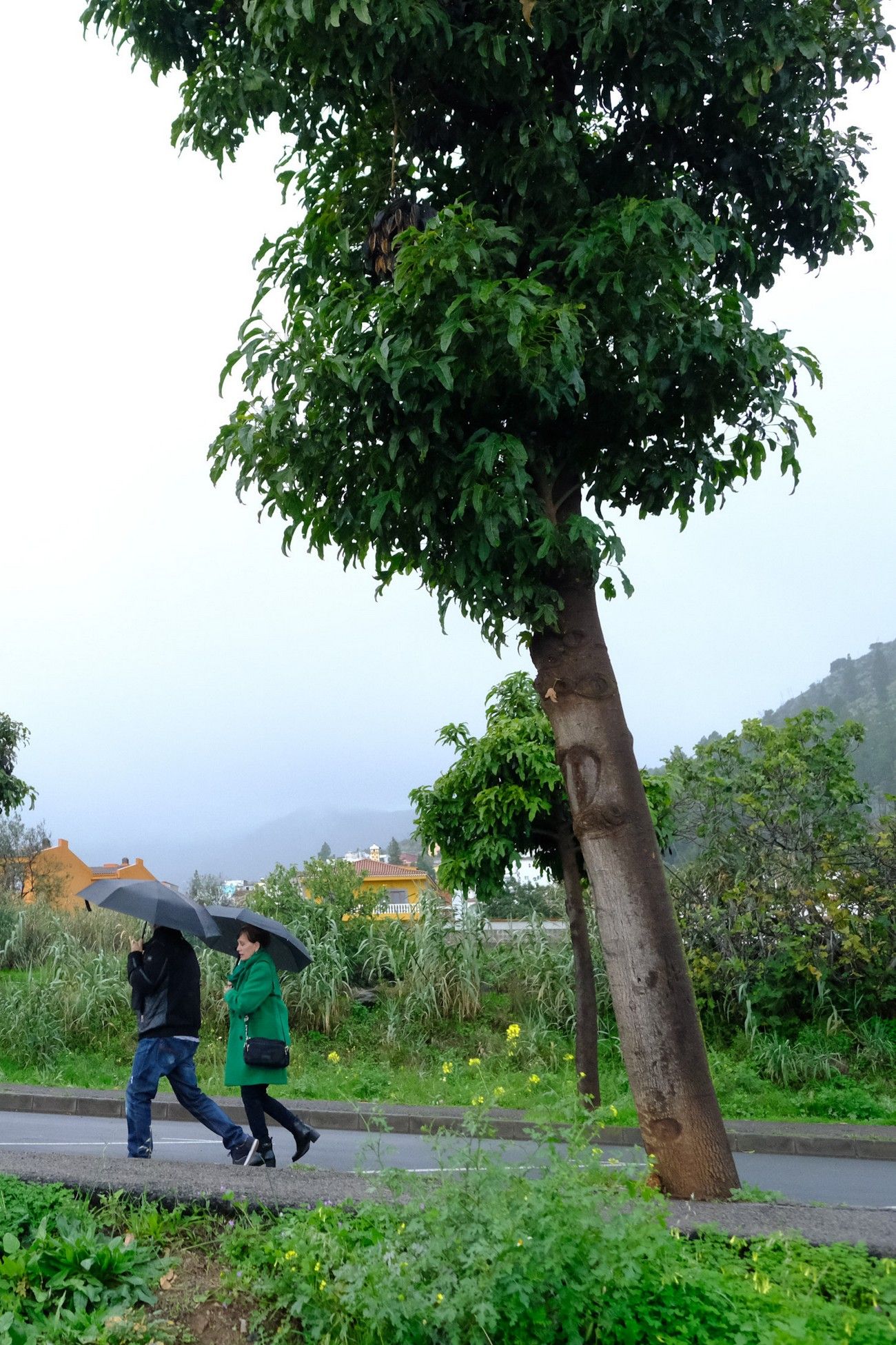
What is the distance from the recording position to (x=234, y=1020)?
23.4 ft

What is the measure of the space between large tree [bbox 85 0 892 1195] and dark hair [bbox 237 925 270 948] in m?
2.49

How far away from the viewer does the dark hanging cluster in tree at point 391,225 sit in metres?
6.29

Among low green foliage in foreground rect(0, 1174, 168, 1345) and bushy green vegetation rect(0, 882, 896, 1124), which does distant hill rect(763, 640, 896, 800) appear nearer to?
bushy green vegetation rect(0, 882, 896, 1124)

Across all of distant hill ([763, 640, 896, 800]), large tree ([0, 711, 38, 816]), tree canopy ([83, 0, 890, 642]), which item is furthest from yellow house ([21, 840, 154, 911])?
distant hill ([763, 640, 896, 800])

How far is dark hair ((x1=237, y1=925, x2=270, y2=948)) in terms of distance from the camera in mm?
7461

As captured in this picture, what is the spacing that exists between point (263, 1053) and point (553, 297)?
188 inches

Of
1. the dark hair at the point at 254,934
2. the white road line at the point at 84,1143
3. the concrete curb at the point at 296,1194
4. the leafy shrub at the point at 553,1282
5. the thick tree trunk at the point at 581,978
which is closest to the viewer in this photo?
the leafy shrub at the point at 553,1282

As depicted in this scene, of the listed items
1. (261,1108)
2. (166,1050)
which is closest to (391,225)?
(166,1050)

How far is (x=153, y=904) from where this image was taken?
720 centimetres

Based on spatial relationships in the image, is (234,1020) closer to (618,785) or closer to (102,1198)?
(102,1198)

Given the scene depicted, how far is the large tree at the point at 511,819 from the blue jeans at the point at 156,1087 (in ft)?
14.4

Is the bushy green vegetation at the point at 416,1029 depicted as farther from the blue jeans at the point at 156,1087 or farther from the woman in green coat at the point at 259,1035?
the blue jeans at the point at 156,1087

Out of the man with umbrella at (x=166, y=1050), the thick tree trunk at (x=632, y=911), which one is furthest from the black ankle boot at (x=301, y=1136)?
the thick tree trunk at (x=632, y=911)

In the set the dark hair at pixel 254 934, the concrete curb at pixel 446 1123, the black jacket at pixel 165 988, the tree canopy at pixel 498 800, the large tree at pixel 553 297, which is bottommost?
the concrete curb at pixel 446 1123
